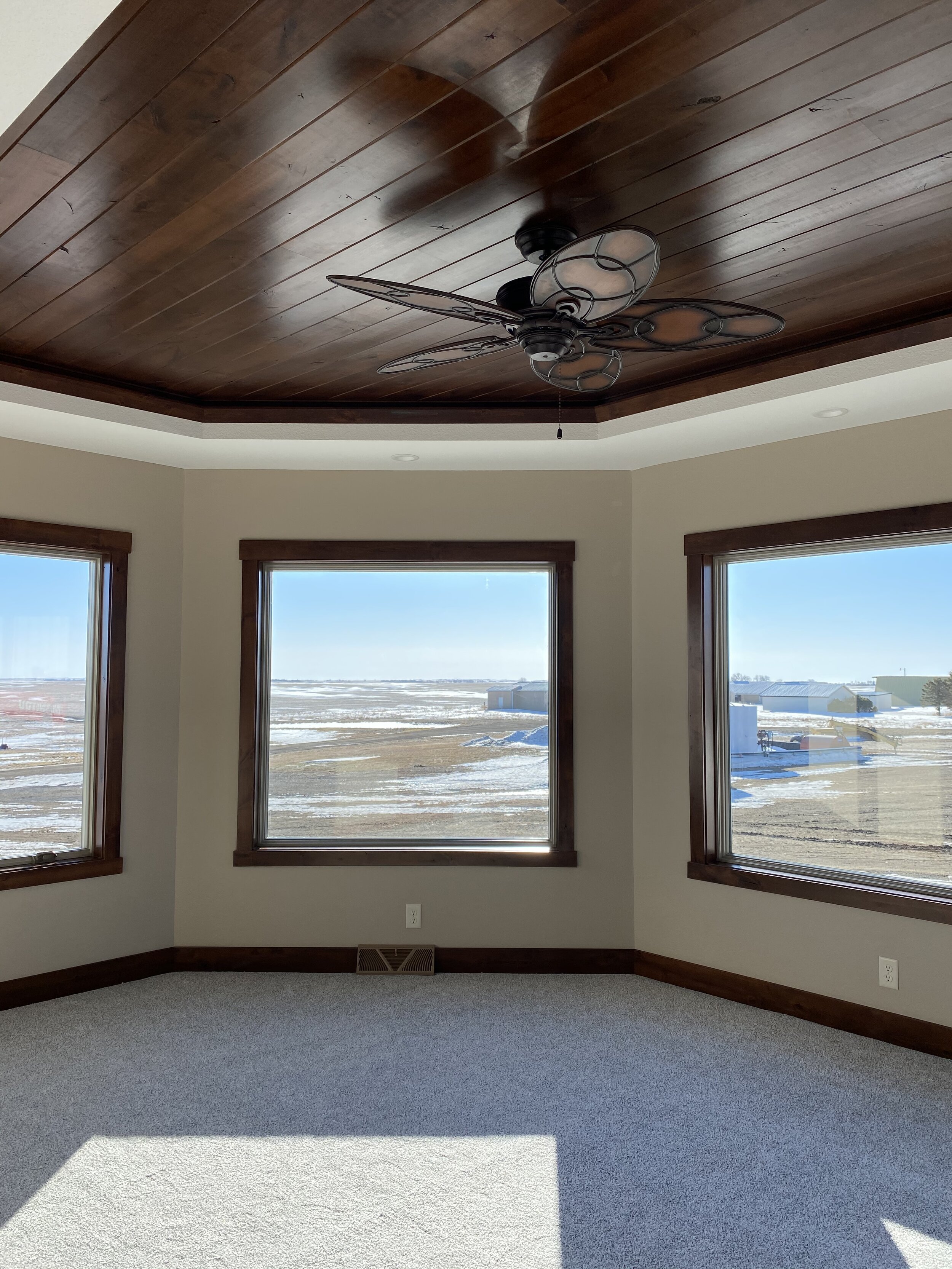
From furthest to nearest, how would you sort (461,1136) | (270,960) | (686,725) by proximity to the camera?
1. (270,960)
2. (686,725)
3. (461,1136)

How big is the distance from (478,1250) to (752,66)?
277cm

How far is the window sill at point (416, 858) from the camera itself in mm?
4422

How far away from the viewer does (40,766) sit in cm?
417

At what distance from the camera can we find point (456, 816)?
4.56 metres

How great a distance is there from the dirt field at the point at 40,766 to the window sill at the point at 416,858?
32.5 inches

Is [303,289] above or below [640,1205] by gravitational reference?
above

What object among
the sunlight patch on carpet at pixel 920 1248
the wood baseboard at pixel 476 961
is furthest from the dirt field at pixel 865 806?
the sunlight patch on carpet at pixel 920 1248

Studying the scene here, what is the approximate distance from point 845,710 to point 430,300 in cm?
→ 265

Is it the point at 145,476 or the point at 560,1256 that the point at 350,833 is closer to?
the point at 145,476

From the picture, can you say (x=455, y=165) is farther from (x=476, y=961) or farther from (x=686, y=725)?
(x=476, y=961)

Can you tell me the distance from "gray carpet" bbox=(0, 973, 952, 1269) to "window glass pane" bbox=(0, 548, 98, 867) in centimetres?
77

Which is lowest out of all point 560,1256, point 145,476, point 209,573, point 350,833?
point 560,1256

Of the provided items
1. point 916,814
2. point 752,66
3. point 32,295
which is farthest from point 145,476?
point 916,814

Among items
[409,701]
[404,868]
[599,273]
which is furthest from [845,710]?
[599,273]
